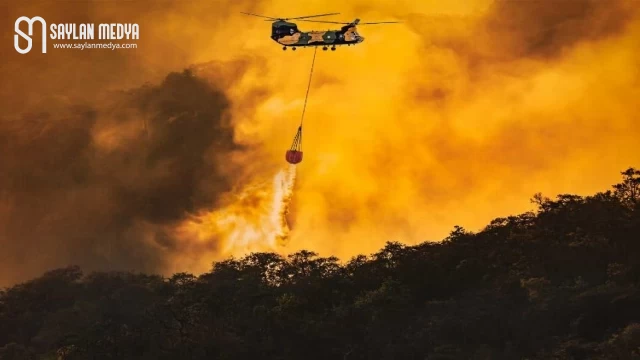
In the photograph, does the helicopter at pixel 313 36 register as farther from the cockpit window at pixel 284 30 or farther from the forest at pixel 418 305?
the forest at pixel 418 305

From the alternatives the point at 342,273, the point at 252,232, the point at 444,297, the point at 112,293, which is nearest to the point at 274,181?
the point at 252,232

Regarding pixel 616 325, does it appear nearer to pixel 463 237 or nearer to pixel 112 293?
pixel 463 237

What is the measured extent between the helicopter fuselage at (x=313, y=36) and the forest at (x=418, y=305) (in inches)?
939

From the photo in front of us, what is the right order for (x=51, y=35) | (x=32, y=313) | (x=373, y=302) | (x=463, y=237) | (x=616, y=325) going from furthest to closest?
(x=51, y=35) < (x=32, y=313) < (x=463, y=237) < (x=373, y=302) < (x=616, y=325)

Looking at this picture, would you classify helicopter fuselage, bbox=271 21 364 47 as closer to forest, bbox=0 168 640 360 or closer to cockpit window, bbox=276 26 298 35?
cockpit window, bbox=276 26 298 35

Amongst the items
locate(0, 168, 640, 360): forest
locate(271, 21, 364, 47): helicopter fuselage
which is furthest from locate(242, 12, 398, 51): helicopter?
locate(0, 168, 640, 360): forest

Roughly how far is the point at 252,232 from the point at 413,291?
4739cm

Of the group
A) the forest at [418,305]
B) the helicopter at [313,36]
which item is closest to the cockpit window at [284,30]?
the helicopter at [313,36]

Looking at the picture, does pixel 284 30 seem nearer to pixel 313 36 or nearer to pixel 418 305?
pixel 313 36

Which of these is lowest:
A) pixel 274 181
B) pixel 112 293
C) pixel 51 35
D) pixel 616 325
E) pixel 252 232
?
pixel 616 325

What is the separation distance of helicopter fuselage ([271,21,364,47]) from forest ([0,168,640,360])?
78.2 ft

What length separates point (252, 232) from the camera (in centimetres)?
13300

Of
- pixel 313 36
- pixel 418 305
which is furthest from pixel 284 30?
pixel 418 305

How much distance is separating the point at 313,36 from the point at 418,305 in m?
28.2
